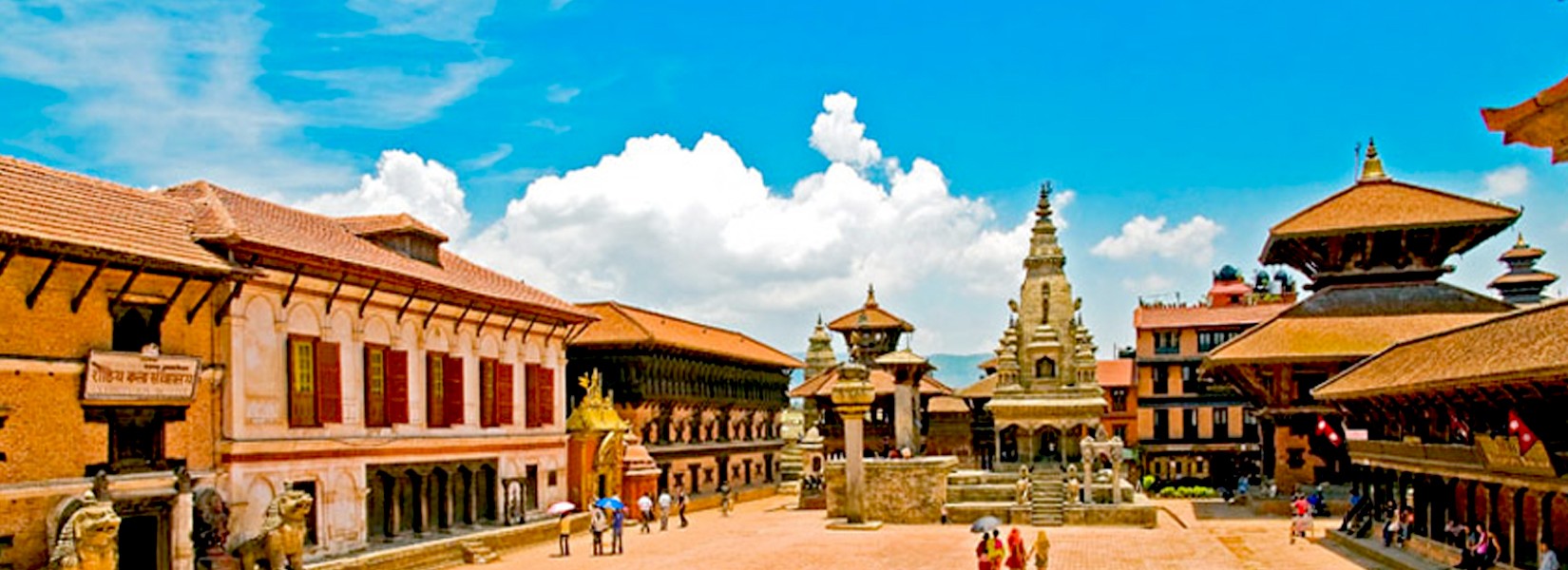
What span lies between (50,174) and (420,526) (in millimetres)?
12562

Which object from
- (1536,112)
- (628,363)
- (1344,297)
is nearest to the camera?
(1536,112)

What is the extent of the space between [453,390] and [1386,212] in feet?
105

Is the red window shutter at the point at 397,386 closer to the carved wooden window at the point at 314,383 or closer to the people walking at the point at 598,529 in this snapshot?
the carved wooden window at the point at 314,383

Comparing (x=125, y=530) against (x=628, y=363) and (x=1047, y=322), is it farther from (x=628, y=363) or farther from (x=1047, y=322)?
(x=1047, y=322)

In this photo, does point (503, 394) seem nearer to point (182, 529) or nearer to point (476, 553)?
point (476, 553)

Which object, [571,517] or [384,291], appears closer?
[384,291]

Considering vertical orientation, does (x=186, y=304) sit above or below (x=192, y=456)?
above

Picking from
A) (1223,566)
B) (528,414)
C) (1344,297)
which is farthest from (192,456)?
(1344,297)

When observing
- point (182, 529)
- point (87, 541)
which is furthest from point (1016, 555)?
point (87, 541)

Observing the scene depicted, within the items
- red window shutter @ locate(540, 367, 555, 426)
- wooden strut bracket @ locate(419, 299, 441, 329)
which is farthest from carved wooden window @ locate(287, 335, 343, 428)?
red window shutter @ locate(540, 367, 555, 426)

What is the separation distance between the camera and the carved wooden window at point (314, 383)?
29203 millimetres

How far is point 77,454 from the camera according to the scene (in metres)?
23.5

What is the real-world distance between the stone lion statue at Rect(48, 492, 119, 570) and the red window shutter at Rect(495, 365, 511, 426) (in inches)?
692

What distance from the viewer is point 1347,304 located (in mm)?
49906
